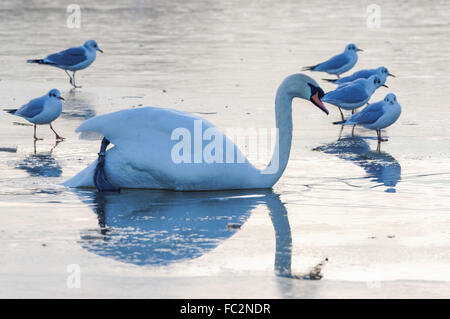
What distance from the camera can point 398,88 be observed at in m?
16.0

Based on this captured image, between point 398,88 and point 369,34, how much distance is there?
28.1ft

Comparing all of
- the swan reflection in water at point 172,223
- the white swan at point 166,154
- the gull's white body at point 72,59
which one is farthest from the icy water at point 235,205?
the gull's white body at point 72,59

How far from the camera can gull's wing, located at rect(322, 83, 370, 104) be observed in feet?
44.8

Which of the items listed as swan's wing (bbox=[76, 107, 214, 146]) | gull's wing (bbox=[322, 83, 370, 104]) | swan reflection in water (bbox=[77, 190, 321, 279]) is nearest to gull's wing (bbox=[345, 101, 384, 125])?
gull's wing (bbox=[322, 83, 370, 104])

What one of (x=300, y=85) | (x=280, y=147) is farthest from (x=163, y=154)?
(x=300, y=85)

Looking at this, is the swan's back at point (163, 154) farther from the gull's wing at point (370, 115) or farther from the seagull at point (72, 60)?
the seagull at point (72, 60)

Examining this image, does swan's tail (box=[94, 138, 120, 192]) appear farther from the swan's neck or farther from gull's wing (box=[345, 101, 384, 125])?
gull's wing (box=[345, 101, 384, 125])

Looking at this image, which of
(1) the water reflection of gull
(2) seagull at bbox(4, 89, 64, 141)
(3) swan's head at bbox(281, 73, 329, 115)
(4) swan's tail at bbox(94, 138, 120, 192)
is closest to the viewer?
(4) swan's tail at bbox(94, 138, 120, 192)

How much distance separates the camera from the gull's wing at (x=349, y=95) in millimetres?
13641

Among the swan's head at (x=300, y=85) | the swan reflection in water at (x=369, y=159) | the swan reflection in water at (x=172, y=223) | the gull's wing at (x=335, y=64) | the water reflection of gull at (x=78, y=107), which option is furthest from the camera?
the gull's wing at (x=335, y=64)

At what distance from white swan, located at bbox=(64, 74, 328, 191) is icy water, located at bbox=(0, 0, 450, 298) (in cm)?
13

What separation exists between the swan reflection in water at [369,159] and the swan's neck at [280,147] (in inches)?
41.9

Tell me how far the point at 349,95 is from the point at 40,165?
17.4 ft
